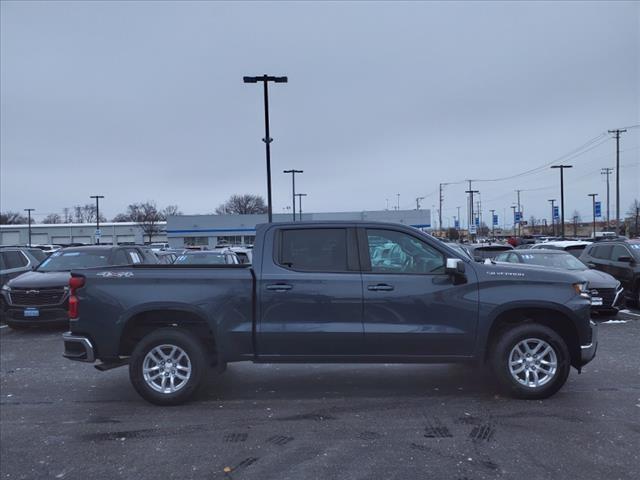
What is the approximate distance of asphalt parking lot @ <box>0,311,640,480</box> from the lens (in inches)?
162

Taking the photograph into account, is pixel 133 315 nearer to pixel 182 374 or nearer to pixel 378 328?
pixel 182 374

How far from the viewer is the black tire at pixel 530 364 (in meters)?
5.57

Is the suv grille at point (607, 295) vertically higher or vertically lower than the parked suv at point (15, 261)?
lower

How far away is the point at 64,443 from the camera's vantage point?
4.75 meters

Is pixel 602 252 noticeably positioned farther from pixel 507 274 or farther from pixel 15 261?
pixel 15 261

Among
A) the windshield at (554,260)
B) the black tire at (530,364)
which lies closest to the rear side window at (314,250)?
the black tire at (530,364)

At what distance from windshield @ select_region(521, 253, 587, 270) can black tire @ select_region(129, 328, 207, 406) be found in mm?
8784

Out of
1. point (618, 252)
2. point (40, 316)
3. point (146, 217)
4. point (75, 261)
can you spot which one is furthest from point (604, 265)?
point (146, 217)

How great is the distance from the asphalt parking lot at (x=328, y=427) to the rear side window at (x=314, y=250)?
1.48 meters

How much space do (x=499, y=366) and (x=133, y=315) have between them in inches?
154

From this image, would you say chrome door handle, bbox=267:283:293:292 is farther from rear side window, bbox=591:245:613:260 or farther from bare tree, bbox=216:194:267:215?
bare tree, bbox=216:194:267:215

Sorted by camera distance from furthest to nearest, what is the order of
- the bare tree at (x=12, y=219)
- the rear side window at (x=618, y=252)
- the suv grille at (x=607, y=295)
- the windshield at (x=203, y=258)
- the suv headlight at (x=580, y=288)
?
the bare tree at (x=12, y=219) → the windshield at (x=203, y=258) → the rear side window at (x=618, y=252) → the suv grille at (x=607, y=295) → the suv headlight at (x=580, y=288)

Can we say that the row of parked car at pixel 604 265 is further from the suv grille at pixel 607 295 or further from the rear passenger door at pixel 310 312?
the rear passenger door at pixel 310 312

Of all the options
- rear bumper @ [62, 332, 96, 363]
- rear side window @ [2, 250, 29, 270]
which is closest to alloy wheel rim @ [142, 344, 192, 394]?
rear bumper @ [62, 332, 96, 363]
